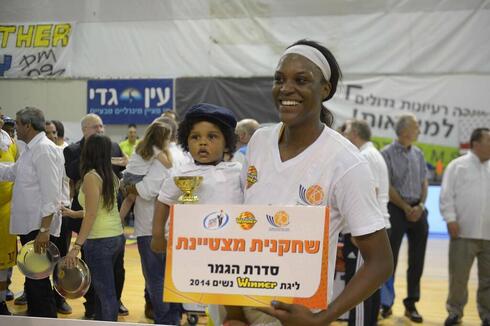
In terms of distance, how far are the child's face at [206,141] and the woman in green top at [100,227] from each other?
0.96 m

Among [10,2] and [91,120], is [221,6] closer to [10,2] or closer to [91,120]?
[91,120]

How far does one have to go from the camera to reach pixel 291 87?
58.9 inches

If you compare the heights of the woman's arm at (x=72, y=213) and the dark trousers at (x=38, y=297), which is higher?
the woman's arm at (x=72, y=213)

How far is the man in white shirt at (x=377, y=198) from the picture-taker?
412cm

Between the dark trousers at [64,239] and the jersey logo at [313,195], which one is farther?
the dark trousers at [64,239]

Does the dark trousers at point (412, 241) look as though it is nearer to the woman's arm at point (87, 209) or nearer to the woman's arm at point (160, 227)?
the woman's arm at point (87, 209)

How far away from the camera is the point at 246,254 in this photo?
1.47 meters

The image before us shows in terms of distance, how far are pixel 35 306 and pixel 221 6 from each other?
5.66 ft

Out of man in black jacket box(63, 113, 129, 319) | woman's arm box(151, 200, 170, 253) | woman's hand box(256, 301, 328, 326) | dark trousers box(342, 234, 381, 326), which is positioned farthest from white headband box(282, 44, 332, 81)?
dark trousers box(342, 234, 381, 326)

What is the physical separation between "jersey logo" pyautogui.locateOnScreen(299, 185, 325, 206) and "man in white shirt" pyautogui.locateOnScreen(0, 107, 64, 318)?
5.71ft

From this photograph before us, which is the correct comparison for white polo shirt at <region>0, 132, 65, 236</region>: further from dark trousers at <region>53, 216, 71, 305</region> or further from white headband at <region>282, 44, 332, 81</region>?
white headband at <region>282, 44, 332, 81</region>

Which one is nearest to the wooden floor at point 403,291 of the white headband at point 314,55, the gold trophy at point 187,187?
the gold trophy at point 187,187

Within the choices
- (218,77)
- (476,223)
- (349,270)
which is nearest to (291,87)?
(218,77)

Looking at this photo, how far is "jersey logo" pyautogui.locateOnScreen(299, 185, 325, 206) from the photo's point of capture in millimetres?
1487
